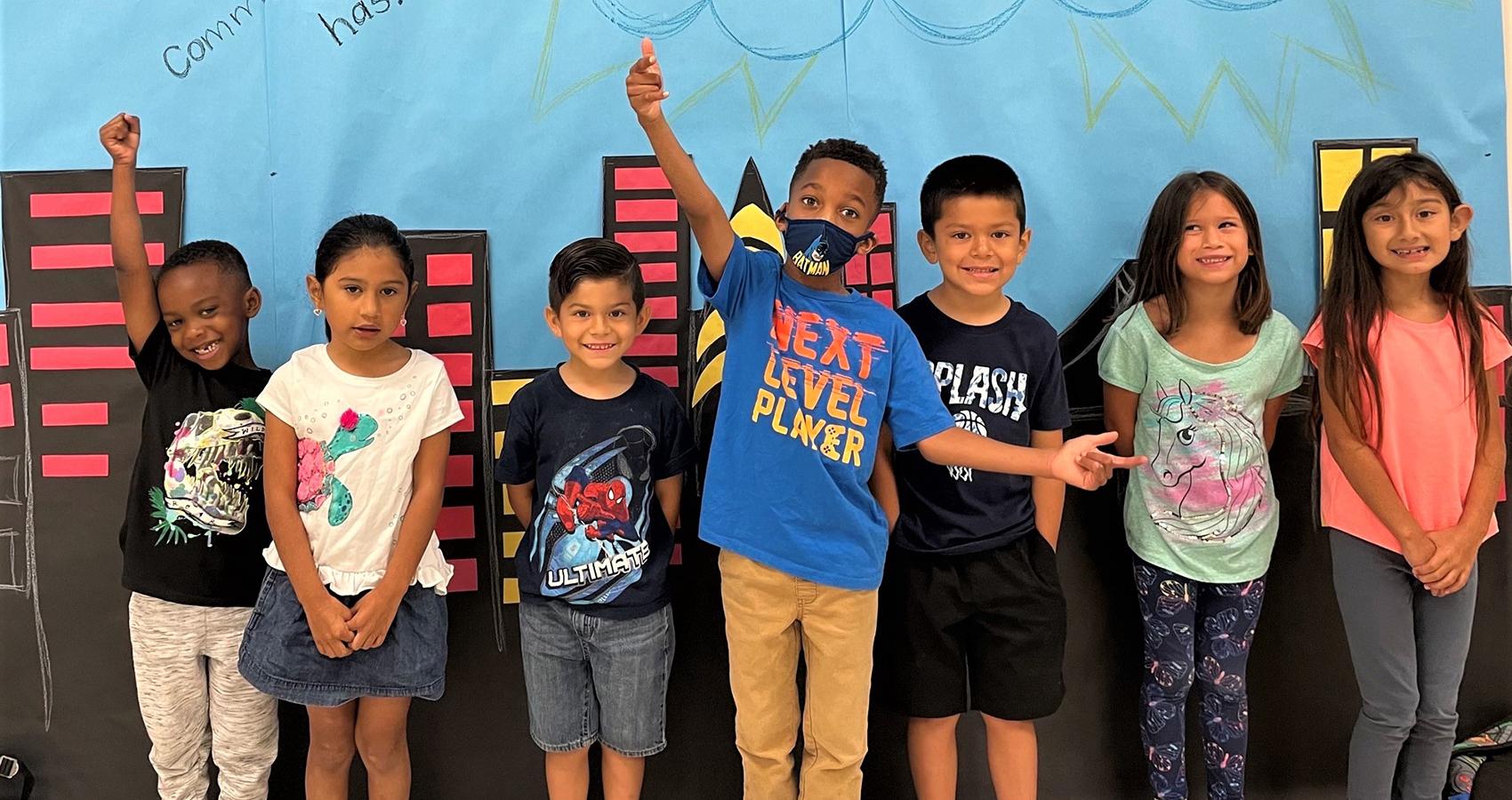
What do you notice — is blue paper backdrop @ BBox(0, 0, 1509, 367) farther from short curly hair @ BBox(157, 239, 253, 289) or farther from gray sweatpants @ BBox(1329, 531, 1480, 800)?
gray sweatpants @ BBox(1329, 531, 1480, 800)

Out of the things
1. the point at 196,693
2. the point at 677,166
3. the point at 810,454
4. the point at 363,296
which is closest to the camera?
the point at 677,166

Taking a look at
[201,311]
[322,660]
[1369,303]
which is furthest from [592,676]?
[1369,303]

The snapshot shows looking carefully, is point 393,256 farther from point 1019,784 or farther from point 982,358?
point 1019,784

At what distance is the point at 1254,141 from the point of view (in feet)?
7.97

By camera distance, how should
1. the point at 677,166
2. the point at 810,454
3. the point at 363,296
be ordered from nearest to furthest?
the point at 677,166
the point at 810,454
the point at 363,296

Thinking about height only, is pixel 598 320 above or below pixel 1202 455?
above

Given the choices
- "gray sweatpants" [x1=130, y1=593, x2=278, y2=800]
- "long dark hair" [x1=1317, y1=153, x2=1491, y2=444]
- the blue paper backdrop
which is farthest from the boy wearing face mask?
"gray sweatpants" [x1=130, y1=593, x2=278, y2=800]

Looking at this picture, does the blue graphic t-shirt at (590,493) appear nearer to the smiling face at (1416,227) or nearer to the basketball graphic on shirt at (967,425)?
the basketball graphic on shirt at (967,425)

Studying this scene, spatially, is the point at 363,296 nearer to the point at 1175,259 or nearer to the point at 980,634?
the point at 980,634

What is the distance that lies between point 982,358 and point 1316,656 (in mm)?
1299

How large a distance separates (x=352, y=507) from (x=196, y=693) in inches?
23.2

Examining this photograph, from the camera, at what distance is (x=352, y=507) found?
1928mm

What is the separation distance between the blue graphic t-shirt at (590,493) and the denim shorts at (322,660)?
25 cm

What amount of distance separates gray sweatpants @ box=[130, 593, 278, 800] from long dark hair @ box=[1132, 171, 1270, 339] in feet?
7.17
